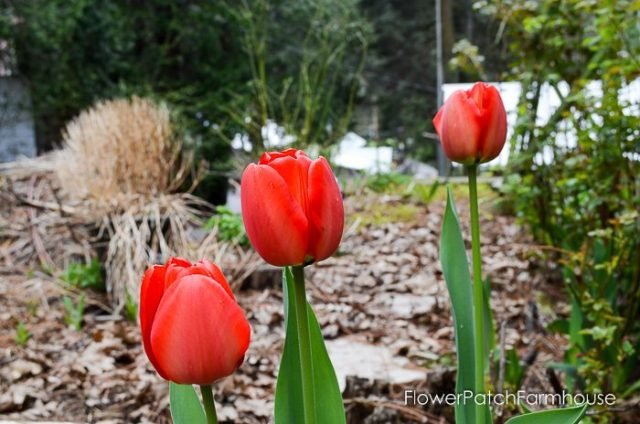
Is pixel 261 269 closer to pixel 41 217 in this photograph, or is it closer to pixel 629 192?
pixel 41 217

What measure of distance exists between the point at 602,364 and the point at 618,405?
152mm

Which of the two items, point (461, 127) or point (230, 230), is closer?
point (461, 127)

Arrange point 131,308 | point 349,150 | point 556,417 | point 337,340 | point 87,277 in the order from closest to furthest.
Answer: point 556,417 < point 337,340 < point 131,308 < point 87,277 < point 349,150

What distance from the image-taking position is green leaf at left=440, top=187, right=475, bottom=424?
81 cm

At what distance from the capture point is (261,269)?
3.22m

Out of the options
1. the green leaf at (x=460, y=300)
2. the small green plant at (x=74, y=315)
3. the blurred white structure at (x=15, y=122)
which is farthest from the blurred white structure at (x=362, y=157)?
the green leaf at (x=460, y=300)

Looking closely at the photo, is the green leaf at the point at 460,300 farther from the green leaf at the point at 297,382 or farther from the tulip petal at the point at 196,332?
the tulip petal at the point at 196,332

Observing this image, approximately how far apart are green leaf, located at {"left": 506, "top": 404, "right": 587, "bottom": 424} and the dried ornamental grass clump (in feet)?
9.54

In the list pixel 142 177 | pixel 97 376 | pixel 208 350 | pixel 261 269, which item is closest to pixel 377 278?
pixel 261 269

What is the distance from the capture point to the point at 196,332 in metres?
0.51

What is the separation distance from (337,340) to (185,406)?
1.77 meters

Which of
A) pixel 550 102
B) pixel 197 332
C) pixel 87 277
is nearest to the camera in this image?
pixel 197 332

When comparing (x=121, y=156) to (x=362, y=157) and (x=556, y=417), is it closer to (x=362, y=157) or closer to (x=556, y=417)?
(x=556, y=417)

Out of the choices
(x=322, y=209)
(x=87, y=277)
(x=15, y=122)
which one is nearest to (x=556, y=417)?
(x=322, y=209)
